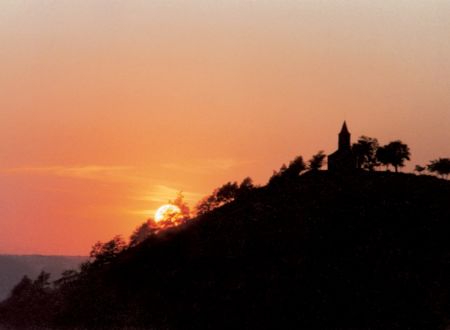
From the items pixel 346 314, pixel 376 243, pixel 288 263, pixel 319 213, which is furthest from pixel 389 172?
pixel 346 314

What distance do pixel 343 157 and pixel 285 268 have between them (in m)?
44.1

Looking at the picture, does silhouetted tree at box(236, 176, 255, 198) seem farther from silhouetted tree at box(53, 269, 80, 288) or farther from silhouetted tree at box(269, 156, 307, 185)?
silhouetted tree at box(53, 269, 80, 288)

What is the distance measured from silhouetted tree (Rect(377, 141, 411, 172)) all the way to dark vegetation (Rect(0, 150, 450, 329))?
1089cm

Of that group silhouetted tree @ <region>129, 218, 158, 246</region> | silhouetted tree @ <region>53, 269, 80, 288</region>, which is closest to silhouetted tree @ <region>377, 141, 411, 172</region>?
silhouetted tree @ <region>129, 218, 158, 246</region>

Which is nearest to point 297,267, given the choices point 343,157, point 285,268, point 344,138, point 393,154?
point 285,268

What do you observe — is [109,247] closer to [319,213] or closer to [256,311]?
[319,213]

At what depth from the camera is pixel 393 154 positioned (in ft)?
458

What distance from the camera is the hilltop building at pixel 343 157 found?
130 meters

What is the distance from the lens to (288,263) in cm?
9675

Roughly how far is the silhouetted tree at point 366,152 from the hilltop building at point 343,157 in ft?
17.2

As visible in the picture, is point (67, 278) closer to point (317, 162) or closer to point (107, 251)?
point (107, 251)

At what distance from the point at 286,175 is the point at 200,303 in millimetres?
53840

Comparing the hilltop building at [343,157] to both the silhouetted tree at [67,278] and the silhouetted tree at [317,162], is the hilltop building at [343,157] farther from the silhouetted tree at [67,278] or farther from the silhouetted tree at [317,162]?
the silhouetted tree at [67,278]

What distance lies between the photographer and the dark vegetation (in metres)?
84.9
